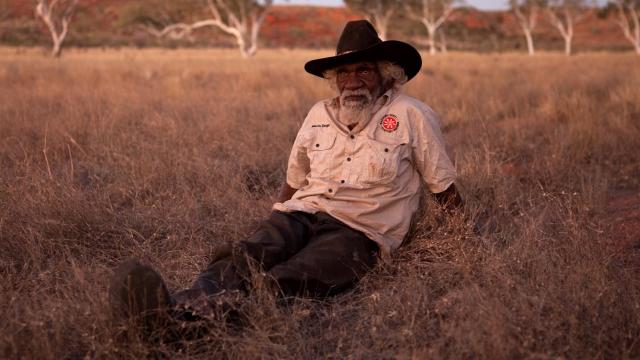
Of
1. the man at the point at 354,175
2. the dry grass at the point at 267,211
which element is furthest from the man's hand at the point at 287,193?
the dry grass at the point at 267,211

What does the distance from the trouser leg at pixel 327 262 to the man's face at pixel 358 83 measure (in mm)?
643

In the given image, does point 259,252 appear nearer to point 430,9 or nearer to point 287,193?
point 287,193

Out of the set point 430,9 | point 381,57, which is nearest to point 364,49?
point 381,57

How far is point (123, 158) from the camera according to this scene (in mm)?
5402

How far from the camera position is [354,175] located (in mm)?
3148

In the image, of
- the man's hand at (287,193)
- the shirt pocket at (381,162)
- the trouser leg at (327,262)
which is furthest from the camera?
the man's hand at (287,193)

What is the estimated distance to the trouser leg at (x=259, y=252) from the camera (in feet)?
8.64

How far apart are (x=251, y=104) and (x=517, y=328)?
7176mm

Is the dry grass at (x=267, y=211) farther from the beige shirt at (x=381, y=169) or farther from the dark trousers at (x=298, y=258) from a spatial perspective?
the beige shirt at (x=381, y=169)

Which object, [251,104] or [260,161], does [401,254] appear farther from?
[251,104]

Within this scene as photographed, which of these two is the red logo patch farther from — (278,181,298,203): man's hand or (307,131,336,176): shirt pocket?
(278,181,298,203): man's hand

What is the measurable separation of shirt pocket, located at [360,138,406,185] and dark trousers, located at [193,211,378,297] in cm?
29

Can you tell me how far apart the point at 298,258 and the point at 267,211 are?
129 cm

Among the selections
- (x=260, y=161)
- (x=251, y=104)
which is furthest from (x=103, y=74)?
(x=260, y=161)
